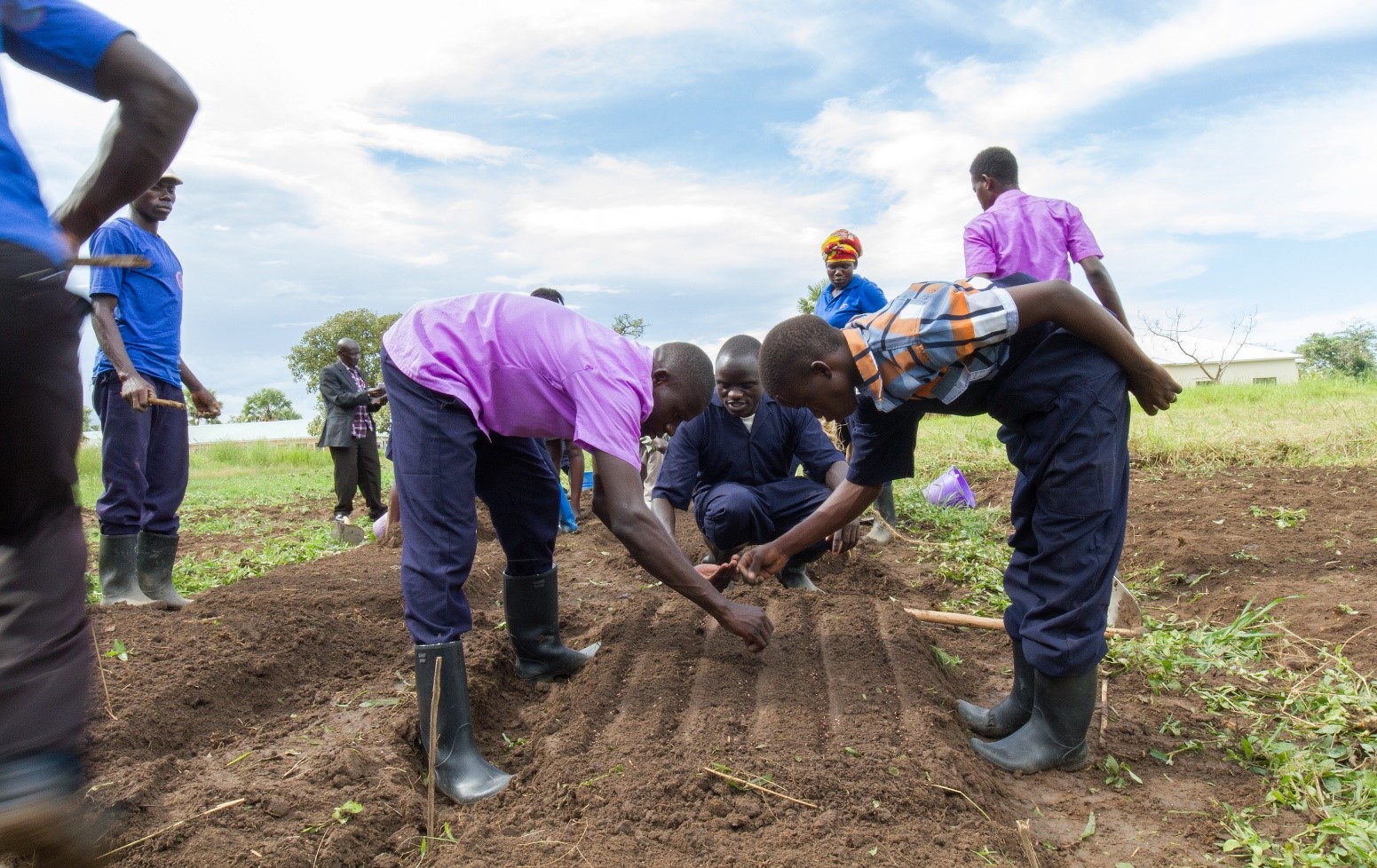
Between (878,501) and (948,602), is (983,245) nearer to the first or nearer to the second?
(948,602)

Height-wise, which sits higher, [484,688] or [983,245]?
[983,245]

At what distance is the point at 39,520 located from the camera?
1.31 metres

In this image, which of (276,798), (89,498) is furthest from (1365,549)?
(89,498)

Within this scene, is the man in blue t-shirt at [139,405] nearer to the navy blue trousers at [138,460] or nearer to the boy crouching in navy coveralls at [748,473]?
the navy blue trousers at [138,460]

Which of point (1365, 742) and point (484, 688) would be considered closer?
point (1365, 742)

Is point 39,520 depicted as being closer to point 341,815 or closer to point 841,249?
point 341,815

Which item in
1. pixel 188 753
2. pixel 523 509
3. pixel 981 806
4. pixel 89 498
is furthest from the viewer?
pixel 89 498

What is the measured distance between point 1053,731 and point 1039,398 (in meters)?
0.99

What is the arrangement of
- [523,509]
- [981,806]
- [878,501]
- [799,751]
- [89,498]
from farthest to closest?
[89,498], [878,501], [523,509], [799,751], [981,806]

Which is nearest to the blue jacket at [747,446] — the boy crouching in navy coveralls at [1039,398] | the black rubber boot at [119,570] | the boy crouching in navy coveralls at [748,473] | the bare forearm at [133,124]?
the boy crouching in navy coveralls at [748,473]

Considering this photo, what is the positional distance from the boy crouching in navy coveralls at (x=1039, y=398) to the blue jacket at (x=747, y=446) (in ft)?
6.49

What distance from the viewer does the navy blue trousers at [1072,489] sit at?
2580 millimetres

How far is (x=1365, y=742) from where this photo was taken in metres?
2.60

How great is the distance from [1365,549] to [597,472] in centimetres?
454
